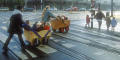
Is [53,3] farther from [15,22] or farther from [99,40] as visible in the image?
[15,22]

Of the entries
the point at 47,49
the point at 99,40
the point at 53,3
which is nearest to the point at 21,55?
the point at 47,49

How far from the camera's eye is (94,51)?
291 inches

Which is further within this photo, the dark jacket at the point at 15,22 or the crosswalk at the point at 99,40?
the crosswalk at the point at 99,40

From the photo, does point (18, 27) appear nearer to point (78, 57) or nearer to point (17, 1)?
point (78, 57)

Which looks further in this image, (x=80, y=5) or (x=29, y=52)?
(x=80, y=5)

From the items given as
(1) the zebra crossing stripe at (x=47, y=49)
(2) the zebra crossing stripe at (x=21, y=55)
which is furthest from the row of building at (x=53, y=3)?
(2) the zebra crossing stripe at (x=21, y=55)

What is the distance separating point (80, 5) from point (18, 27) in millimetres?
75647

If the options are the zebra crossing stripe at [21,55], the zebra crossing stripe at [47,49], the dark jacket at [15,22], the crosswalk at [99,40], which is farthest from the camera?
the crosswalk at [99,40]

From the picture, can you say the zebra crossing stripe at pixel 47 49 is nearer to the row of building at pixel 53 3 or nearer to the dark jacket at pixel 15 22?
the dark jacket at pixel 15 22

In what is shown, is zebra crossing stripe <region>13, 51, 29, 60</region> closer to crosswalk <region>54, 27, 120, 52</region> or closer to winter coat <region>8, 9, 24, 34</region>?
winter coat <region>8, 9, 24, 34</region>

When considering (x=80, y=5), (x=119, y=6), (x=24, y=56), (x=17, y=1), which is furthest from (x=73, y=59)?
(x=80, y=5)

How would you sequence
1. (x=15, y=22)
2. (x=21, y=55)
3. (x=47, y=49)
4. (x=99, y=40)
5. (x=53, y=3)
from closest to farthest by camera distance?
(x=21, y=55) < (x=15, y=22) < (x=47, y=49) < (x=99, y=40) < (x=53, y=3)

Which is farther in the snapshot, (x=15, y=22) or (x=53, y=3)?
(x=53, y=3)

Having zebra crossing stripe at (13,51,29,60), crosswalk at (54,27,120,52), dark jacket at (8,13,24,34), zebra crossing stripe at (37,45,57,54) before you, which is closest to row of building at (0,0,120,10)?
crosswalk at (54,27,120,52)
